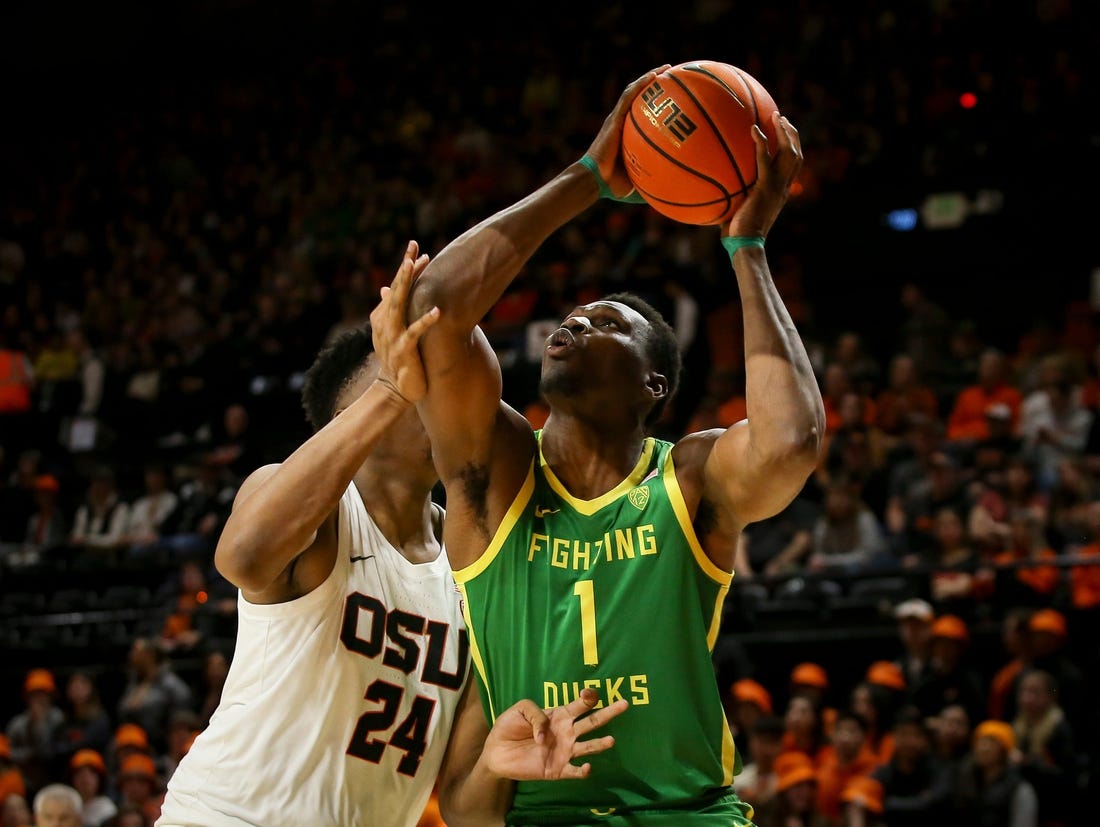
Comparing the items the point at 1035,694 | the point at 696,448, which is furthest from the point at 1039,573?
the point at 696,448

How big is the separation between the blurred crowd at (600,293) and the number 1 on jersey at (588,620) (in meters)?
4.15

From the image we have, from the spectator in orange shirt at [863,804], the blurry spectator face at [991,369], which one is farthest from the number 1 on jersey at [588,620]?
the blurry spectator face at [991,369]

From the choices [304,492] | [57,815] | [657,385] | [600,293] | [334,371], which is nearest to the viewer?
[304,492]

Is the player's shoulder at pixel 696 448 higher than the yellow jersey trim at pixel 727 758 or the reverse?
higher

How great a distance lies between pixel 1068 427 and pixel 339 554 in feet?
21.8

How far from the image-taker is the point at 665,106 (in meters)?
3.33

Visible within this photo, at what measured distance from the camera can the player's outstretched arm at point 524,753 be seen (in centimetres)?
291

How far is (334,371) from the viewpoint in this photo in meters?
4.01

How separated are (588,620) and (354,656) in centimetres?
67

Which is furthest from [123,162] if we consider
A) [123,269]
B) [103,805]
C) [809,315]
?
[103,805]

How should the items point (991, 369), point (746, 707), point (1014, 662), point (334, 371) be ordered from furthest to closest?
point (991, 369) → point (746, 707) → point (1014, 662) → point (334, 371)

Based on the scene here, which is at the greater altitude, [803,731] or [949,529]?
[949,529]

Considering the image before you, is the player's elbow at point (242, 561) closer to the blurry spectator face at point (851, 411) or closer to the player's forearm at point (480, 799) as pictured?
the player's forearm at point (480, 799)

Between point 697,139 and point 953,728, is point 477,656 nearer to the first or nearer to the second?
point 697,139
